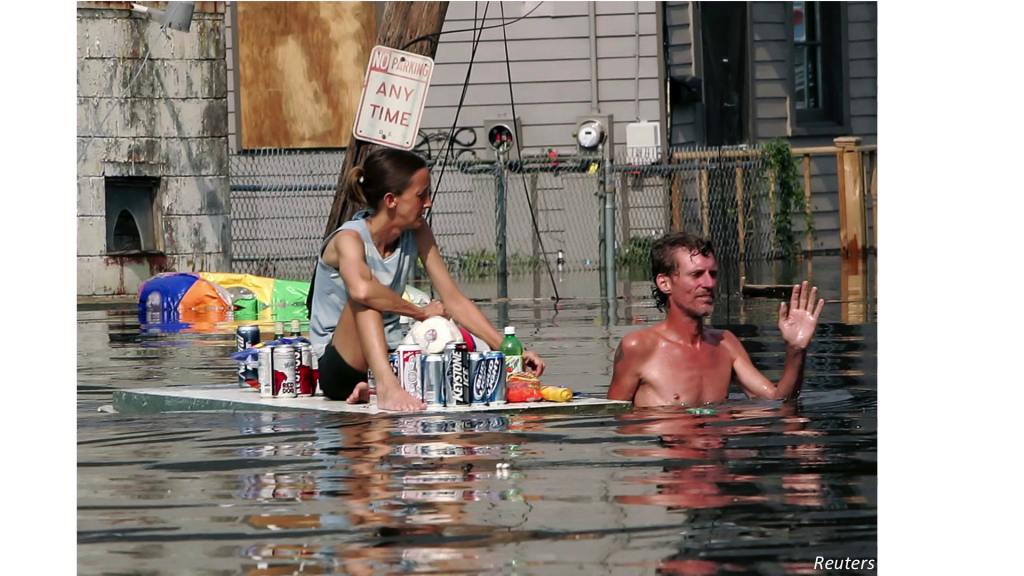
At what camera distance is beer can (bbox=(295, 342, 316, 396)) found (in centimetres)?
845

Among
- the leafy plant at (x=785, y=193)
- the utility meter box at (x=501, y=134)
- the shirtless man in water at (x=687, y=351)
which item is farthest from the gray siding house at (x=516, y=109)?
the shirtless man in water at (x=687, y=351)

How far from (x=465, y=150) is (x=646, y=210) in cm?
268

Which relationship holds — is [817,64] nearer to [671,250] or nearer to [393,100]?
[393,100]

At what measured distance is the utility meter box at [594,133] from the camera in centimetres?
2136

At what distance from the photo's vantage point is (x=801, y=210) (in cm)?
2298

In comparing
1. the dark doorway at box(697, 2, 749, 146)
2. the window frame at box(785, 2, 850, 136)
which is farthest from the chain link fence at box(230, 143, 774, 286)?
the window frame at box(785, 2, 850, 136)

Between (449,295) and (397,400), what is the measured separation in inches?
38.0

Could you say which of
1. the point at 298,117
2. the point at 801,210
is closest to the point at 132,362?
the point at 298,117

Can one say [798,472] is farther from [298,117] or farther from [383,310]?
[298,117]

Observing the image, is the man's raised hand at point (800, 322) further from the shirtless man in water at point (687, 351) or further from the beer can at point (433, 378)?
the beer can at point (433, 378)

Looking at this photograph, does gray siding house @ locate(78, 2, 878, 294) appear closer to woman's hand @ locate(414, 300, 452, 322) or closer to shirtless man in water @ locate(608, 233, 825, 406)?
woman's hand @ locate(414, 300, 452, 322)

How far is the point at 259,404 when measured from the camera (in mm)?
8047

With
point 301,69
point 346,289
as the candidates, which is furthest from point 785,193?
point 346,289
